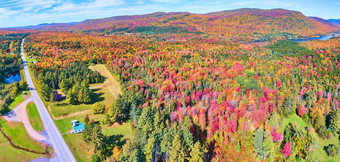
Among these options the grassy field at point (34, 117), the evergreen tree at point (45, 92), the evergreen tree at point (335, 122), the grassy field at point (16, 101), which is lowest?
the evergreen tree at point (335, 122)

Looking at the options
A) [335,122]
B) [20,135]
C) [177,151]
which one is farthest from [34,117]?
[335,122]

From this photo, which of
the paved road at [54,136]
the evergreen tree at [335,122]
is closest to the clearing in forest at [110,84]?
the paved road at [54,136]

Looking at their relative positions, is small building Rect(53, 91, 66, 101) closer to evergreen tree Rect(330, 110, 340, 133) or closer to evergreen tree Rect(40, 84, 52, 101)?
evergreen tree Rect(40, 84, 52, 101)

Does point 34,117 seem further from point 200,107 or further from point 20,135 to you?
point 200,107

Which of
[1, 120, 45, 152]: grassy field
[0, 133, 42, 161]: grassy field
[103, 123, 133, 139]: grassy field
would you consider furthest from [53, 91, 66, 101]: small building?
[103, 123, 133, 139]: grassy field

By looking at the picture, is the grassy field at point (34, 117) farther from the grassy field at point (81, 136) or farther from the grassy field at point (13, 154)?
the grassy field at point (13, 154)

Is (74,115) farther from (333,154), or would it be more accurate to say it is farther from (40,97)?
(333,154)
